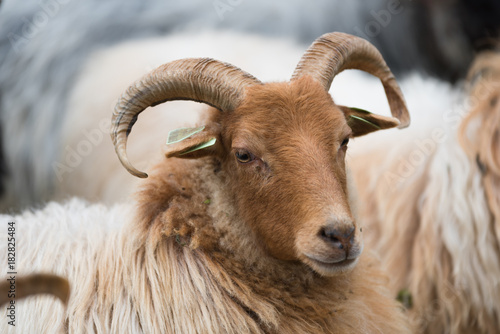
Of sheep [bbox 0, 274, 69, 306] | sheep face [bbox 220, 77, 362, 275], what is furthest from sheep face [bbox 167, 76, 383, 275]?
sheep [bbox 0, 274, 69, 306]

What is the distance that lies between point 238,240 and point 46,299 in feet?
3.73

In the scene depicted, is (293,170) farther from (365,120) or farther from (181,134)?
(365,120)

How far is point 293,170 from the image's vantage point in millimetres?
2990

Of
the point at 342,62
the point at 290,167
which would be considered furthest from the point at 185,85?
the point at 342,62

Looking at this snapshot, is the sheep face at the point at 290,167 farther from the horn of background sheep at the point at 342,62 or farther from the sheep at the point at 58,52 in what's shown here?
the sheep at the point at 58,52

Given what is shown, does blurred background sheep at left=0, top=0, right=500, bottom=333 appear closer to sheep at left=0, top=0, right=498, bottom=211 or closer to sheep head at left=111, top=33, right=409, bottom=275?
sheep at left=0, top=0, right=498, bottom=211

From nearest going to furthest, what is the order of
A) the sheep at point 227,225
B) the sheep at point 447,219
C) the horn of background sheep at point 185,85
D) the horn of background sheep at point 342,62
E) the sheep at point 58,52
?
the sheep at point 227,225
the horn of background sheep at point 185,85
the horn of background sheep at point 342,62
the sheep at point 447,219
the sheep at point 58,52

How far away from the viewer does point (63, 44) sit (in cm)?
709

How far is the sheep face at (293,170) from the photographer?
9.39 ft

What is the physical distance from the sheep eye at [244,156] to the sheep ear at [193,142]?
0.16 m

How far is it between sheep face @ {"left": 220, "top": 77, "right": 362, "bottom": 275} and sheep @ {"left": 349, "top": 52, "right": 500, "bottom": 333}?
187cm

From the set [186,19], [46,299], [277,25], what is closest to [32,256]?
[46,299]

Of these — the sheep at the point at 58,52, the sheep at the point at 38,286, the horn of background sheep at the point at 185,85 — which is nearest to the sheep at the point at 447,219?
the horn of background sheep at the point at 185,85

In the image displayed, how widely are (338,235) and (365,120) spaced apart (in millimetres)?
1062
